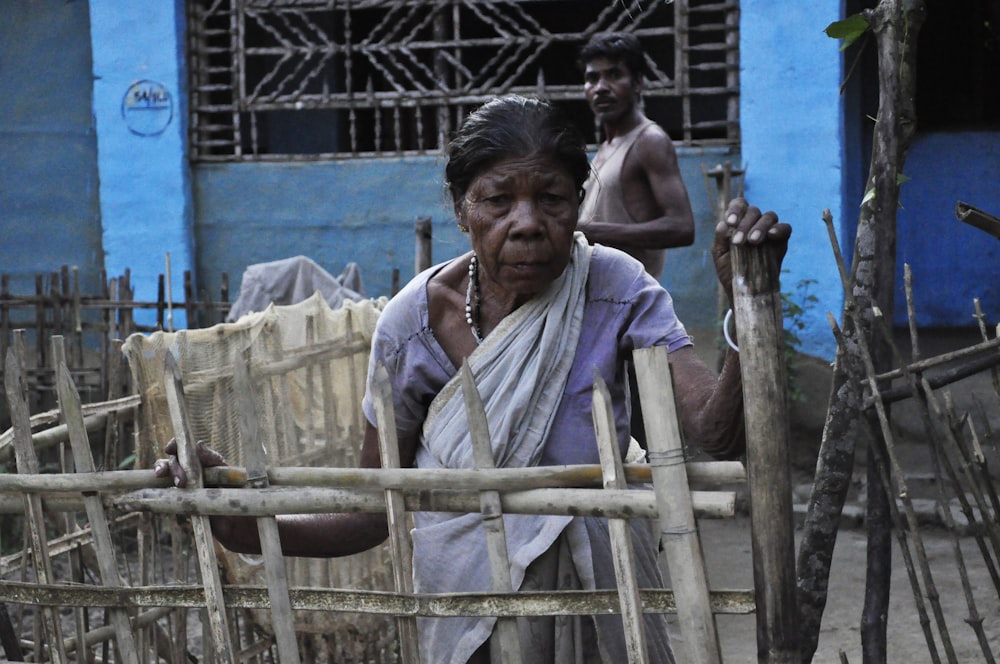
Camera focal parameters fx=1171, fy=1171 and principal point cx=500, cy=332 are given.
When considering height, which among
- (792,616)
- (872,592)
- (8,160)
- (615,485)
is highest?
(8,160)

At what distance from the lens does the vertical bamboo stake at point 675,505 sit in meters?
1.81

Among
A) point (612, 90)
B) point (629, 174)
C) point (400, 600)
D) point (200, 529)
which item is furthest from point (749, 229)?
point (612, 90)

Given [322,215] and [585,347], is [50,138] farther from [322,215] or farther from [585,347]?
[585,347]

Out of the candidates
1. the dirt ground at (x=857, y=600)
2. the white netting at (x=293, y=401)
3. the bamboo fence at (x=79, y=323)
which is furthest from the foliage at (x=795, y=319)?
the bamboo fence at (x=79, y=323)

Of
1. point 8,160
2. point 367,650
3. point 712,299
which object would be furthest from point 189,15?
point 367,650

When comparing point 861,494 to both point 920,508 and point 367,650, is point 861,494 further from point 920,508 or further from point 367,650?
point 367,650

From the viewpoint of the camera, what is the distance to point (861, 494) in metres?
6.39

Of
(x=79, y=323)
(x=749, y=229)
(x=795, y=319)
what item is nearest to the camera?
(x=749, y=229)

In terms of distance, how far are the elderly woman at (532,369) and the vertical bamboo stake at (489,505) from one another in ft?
0.45

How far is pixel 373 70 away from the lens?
10.7 meters

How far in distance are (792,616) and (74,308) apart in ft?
18.9

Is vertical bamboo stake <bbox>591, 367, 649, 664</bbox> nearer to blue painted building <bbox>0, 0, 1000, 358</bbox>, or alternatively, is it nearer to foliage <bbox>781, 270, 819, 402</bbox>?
foliage <bbox>781, 270, 819, 402</bbox>

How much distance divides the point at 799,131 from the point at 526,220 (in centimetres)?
534

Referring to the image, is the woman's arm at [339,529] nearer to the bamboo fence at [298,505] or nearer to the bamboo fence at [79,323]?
Answer: the bamboo fence at [298,505]
